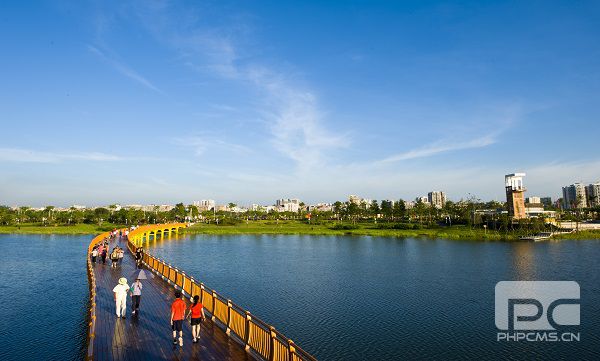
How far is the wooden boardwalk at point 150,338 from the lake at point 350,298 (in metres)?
3.83

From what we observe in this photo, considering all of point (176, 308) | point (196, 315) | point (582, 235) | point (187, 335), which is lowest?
point (582, 235)

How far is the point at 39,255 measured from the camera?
6769 centimetres

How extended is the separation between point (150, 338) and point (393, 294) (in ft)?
91.6

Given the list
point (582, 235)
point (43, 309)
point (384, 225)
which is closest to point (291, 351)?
point (43, 309)

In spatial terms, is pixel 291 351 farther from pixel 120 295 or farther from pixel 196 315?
pixel 120 295

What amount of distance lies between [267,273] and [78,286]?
21.5m

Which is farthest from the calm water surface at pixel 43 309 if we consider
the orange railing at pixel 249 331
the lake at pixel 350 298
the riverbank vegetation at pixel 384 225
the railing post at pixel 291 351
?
the riverbank vegetation at pixel 384 225

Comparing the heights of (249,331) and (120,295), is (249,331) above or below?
below

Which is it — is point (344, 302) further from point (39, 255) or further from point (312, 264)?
point (39, 255)

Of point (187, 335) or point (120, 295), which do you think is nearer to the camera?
point (187, 335)

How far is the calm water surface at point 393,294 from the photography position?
25312 millimetres

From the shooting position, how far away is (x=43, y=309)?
105 ft

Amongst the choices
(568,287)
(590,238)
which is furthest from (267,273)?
(590,238)

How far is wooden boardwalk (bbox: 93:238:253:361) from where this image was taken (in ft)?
50.8
